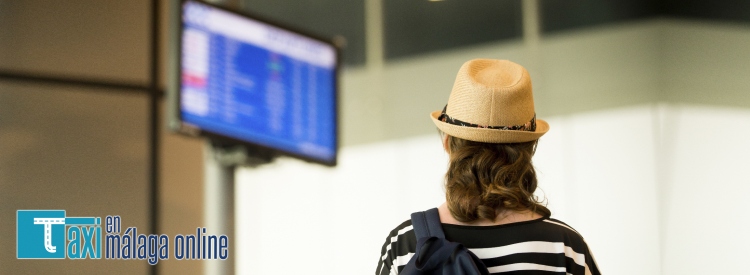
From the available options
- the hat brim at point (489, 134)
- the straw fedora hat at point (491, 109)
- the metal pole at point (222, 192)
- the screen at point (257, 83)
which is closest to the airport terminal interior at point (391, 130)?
the screen at point (257, 83)

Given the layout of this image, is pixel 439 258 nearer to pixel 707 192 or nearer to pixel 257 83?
pixel 257 83

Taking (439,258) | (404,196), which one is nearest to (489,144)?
(439,258)

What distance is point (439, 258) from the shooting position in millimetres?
1809

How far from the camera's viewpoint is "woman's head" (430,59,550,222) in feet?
6.15

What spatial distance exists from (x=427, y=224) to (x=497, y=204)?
0.14m

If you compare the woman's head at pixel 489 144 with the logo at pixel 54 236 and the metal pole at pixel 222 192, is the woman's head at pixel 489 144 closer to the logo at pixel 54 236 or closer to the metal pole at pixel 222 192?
the metal pole at pixel 222 192

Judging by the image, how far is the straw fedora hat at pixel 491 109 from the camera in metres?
1.94

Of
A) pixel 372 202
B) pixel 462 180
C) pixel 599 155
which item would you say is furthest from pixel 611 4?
pixel 462 180

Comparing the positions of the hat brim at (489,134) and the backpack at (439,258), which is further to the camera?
the hat brim at (489,134)

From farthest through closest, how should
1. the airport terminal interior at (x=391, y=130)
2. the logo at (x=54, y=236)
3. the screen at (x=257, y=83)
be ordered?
the airport terminal interior at (x=391, y=130)
the logo at (x=54, y=236)
the screen at (x=257, y=83)

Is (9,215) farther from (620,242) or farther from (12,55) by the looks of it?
(620,242)

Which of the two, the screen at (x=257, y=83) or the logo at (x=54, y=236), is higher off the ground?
the screen at (x=257, y=83)

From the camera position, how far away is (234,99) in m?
4.36

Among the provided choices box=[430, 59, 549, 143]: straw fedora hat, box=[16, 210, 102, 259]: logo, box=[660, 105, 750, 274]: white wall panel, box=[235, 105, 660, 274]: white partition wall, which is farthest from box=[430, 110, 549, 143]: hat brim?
box=[660, 105, 750, 274]: white wall panel
